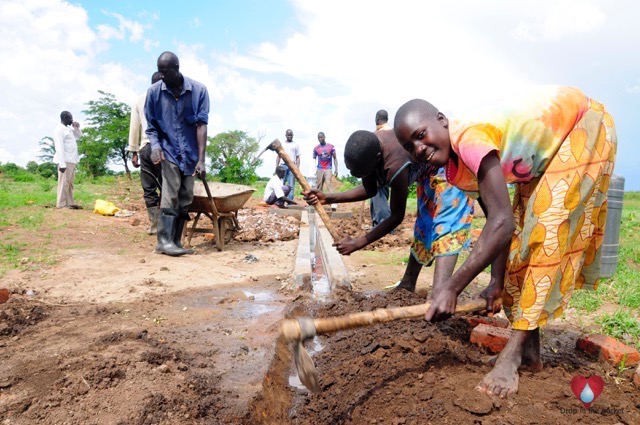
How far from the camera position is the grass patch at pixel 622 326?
10.2 ft

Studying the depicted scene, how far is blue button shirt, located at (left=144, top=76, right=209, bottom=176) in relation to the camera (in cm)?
570

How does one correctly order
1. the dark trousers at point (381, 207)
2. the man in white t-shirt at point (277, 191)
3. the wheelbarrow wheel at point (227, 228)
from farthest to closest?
the man in white t-shirt at point (277, 191) < the dark trousers at point (381, 207) < the wheelbarrow wheel at point (227, 228)

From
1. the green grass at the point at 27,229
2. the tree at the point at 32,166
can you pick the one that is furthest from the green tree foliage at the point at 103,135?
the green grass at the point at 27,229

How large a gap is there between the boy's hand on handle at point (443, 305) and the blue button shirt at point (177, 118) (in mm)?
4418

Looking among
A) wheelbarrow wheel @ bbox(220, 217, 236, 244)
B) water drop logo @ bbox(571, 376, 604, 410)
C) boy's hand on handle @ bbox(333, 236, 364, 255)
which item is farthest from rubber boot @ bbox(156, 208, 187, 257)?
water drop logo @ bbox(571, 376, 604, 410)

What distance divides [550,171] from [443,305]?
797 millimetres

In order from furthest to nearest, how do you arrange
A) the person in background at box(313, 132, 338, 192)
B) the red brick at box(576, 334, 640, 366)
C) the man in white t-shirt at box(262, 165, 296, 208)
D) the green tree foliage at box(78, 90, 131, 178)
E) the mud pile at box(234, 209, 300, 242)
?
the green tree foliage at box(78, 90, 131, 178)
the person in background at box(313, 132, 338, 192)
the man in white t-shirt at box(262, 165, 296, 208)
the mud pile at box(234, 209, 300, 242)
the red brick at box(576, 334, 640, 366)

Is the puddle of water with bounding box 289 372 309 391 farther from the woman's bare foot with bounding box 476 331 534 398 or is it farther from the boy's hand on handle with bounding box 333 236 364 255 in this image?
the boy's hand on handle with bounding box 333 236 364 255

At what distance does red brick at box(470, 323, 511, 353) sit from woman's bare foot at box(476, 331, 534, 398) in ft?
1.29

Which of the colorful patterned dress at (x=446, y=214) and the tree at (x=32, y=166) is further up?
the colorful patterned dress at (x=446, y=214)

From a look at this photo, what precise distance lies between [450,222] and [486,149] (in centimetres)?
131

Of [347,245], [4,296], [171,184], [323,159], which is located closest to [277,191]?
[323,159]

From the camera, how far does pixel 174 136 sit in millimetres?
5801

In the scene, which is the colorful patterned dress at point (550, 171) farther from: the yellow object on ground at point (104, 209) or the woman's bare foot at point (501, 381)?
the yellow object on ground at point (104, 209)
